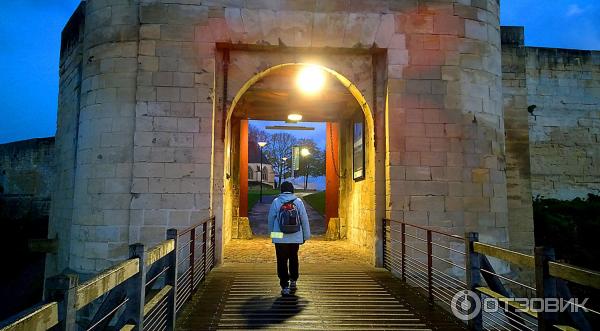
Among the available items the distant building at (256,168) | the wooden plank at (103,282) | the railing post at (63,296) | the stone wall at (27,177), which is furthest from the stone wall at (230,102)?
the distant building at (256,168)

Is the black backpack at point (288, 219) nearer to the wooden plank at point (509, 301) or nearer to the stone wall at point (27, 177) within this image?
the wooden plank at point (509, 301)

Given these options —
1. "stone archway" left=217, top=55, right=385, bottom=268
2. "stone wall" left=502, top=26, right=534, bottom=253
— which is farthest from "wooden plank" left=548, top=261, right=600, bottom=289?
"stone wall" left=502, top=26, right=534, bottom=253

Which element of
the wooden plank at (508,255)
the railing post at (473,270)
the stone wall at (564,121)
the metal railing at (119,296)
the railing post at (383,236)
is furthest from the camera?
the stone wall at (564,121)

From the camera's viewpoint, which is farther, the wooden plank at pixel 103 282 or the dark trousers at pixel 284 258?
the dark trousers at pixel 284 258

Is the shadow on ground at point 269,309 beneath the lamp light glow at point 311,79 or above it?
A: beneath

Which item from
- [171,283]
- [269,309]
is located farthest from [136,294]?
[269,309]

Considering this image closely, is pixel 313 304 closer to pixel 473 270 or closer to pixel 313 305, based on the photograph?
pixel 313 305

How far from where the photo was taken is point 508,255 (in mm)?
3459

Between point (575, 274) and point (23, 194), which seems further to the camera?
point (23, 194)

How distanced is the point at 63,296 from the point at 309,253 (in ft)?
23.7

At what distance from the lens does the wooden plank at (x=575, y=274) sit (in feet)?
7.70

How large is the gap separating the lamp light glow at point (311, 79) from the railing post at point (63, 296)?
6615 millimetres

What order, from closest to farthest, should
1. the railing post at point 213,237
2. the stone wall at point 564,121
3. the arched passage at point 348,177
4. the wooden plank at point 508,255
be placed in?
the wooden plank at point 508,255
the railing post at point 213,237
the arched passage at point 348,177
the stone wall at point 564,121

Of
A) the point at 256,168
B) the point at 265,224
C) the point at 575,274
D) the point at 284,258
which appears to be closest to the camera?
the point at 575,274
